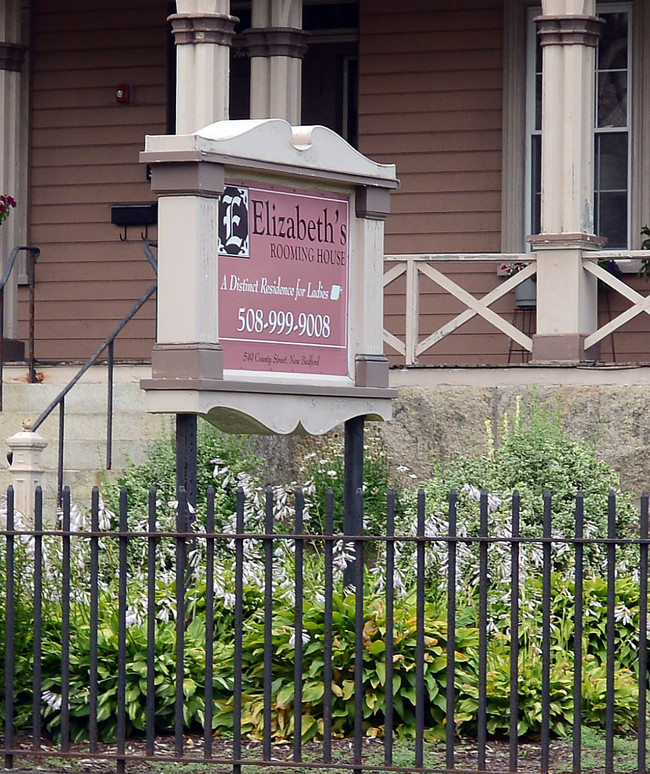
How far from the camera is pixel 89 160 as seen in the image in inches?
589

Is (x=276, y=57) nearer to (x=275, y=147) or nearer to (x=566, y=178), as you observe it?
(x=566, y=178)

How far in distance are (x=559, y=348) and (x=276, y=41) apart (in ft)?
11.8

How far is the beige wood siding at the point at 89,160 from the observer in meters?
14.8

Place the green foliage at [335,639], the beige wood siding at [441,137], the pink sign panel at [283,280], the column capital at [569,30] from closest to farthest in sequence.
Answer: the green foliage at [335,639] < the pink sign panel at [283,280] < the column capital at [569,30] < the beige wood siding at [441,137]

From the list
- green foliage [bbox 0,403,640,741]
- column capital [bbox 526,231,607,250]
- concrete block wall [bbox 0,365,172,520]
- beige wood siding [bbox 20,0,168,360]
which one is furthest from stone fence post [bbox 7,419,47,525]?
beige wood siding [bbox 20,0,168,360]

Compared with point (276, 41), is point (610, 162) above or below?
below

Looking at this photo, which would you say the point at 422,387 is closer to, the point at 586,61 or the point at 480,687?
the point at 586,61

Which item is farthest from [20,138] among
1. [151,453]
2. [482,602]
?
[482,602]

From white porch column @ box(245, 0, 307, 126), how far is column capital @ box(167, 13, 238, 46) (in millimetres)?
739

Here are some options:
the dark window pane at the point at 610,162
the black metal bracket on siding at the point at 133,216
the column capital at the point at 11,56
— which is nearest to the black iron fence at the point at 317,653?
the dark window pane at the point at 610,162

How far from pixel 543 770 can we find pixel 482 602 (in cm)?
65

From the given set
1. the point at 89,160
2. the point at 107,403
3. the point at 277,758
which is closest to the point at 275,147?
the point at 277,758

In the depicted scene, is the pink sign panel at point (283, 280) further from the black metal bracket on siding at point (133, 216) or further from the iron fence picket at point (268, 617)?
the black metal bracket on siding at point (133, 216)

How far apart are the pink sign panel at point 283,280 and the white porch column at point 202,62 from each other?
4.64m
